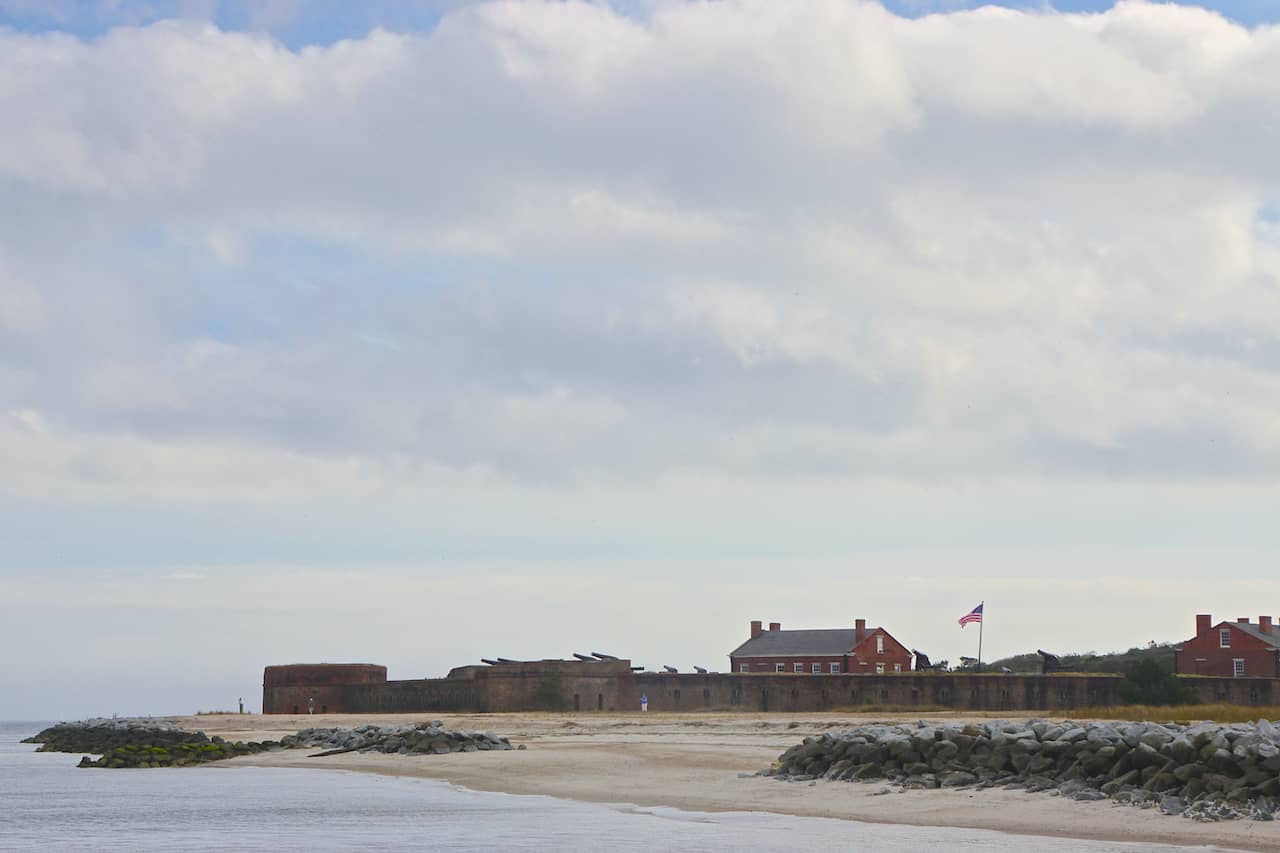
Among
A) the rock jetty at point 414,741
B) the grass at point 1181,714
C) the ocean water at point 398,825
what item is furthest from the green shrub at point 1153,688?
the ocean water at point 398,825

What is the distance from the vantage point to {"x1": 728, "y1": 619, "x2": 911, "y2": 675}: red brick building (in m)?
81.9

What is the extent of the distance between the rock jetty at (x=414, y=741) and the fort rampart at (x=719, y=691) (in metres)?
25.3

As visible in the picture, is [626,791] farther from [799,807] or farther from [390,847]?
[390,847]

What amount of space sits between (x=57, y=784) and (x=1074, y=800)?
22.8 meters

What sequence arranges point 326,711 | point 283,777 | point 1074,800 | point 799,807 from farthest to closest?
point 326,711 → point 283,777 → point 799,807 → point 1074,800

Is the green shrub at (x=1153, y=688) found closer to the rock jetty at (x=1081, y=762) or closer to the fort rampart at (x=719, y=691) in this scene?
the fort rampart at (x=719, y=691)

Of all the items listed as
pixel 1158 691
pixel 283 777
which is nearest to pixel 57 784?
pixel 283 777

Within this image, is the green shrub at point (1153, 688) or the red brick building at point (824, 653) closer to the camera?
the green shrub at point (1153, 688)

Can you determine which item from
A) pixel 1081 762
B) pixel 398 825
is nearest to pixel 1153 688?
pixel 1081 762

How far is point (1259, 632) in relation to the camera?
75875 mm

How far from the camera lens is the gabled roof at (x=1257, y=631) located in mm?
74688

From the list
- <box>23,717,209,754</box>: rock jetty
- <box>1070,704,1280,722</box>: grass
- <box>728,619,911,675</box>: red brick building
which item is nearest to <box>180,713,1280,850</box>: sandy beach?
<box>1070,704,1280,722</box>: grass

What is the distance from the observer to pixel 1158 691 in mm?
59719

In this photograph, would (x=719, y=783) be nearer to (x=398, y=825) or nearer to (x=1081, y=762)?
(x=398, y=825)
